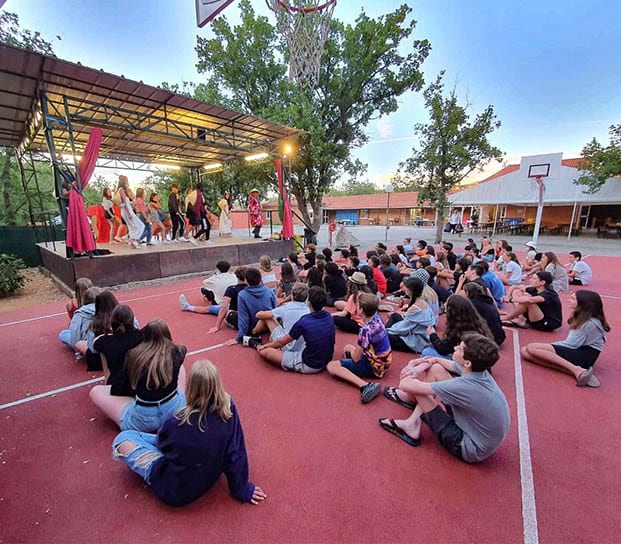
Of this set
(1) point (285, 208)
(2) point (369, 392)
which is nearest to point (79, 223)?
(1) point (285, 208)

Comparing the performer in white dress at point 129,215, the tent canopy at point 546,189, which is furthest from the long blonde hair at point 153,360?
the tent canopy at point 546,189

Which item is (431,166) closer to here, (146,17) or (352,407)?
(146,17)

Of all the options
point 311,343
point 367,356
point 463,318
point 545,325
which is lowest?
point 545,325

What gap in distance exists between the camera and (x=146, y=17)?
8859mm

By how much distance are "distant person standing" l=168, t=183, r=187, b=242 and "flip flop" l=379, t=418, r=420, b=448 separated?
9.54 metres

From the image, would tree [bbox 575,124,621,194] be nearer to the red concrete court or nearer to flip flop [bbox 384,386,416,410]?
the red concrete court

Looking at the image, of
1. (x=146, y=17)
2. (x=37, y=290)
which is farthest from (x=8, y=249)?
(x=146, y=17)

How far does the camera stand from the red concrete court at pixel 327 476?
1690 millimetres

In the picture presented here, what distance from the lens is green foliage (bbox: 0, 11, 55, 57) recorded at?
13.6m

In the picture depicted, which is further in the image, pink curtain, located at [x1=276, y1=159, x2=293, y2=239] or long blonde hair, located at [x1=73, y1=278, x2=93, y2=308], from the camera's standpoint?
pink curtain, located at [x1=276, y1=159, x2=293, y2=239]

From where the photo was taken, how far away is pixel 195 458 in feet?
5.25

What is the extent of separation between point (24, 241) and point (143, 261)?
6.90m

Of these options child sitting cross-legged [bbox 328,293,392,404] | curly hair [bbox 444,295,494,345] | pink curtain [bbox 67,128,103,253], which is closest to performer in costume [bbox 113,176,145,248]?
pink curtain [bbox 67,128,103,253]

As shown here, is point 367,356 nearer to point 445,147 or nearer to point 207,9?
point 207,9
